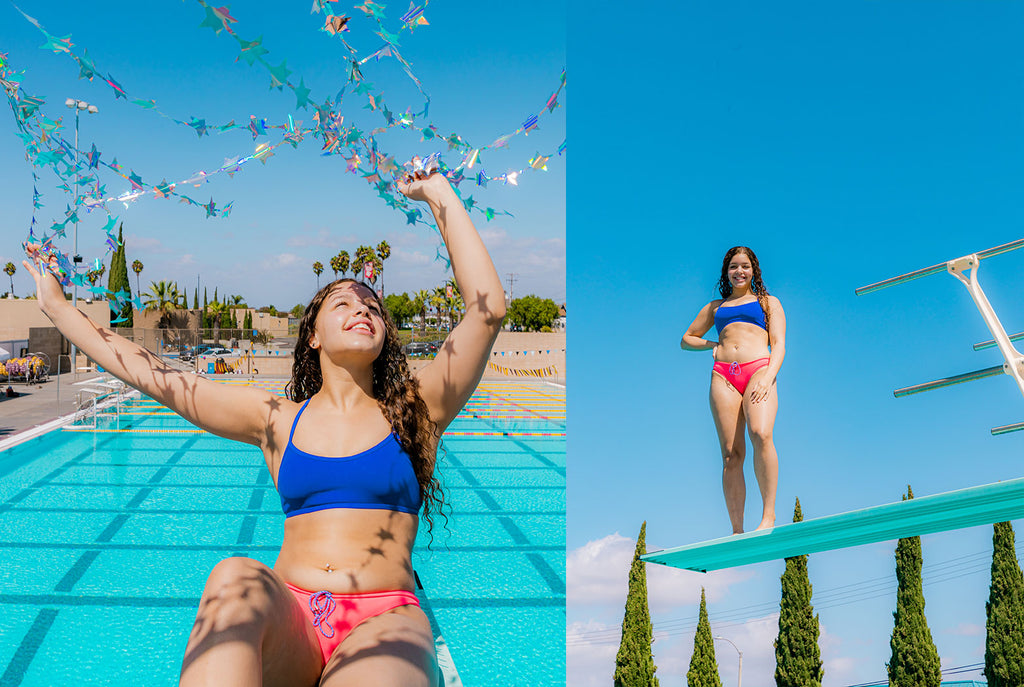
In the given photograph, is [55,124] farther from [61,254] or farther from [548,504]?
[548,504]

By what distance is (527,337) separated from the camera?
124 ft

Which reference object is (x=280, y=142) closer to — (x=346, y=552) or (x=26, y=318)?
(x=346, y=552)

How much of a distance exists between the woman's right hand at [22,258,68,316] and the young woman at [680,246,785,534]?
345 centimetres

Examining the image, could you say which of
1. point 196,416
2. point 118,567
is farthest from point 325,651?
point 118,567

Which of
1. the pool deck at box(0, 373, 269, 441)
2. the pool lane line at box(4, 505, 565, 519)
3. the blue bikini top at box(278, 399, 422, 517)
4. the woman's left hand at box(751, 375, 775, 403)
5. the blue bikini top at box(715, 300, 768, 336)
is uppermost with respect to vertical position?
the blue bikini top at box(715, 300, 768, 336)

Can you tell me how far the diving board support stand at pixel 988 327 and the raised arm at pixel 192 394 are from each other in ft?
9.07

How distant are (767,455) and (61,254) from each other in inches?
142

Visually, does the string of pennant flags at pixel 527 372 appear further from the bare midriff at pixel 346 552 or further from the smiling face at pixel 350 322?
the bare midriff at pixel 346 552

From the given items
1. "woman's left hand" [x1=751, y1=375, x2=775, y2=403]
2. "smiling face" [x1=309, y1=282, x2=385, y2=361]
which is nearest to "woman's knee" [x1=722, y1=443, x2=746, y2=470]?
"woman's left hand" [x1=751, y1=375, x2=775, y2=403]

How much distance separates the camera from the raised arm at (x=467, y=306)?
194cm

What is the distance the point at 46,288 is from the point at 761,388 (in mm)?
3494

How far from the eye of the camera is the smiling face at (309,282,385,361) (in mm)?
2049

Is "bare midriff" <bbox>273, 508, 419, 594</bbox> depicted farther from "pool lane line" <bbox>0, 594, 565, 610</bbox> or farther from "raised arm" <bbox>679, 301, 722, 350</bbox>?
"pool lane line" <bbox>0, 594, 565, 610</bbox>

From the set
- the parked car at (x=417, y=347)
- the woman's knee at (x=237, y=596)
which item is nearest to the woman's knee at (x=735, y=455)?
the woman's knee at (x=237, y=596)
